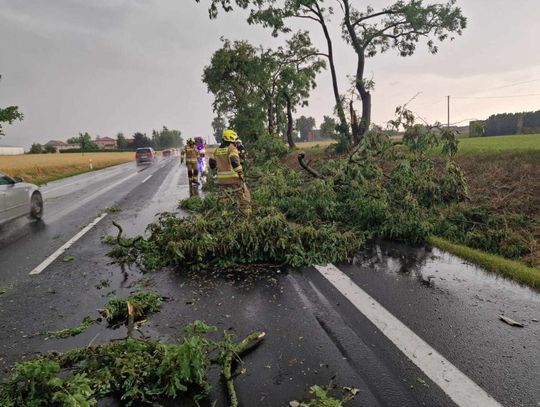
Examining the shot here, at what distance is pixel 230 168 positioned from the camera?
7.91 meters

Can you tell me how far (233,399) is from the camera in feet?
8.47

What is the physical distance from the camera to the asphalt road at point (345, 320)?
9.05ft

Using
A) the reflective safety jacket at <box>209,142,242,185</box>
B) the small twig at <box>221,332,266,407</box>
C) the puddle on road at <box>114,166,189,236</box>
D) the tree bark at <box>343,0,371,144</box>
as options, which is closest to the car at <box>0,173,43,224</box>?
the puddle on road at <box>114,166,189,236</box>

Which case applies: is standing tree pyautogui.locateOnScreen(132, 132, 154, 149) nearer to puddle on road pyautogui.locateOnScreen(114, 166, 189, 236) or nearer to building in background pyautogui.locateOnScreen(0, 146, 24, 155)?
building in background pyautogui.locateOnScreen(0, 146, 24, 155)

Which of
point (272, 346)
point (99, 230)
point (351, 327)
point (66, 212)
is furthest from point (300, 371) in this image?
point (66, 212)

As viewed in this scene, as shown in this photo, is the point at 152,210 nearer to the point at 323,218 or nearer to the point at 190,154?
the point at 190,154

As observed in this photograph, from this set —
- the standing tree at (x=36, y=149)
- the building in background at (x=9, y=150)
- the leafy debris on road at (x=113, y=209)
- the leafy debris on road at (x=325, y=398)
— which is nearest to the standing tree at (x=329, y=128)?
the leafy debris on road at (x=113, y=209)

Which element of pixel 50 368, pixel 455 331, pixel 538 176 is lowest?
pixel 455 331

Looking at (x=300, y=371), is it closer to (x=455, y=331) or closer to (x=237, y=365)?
(x=237, y=365)

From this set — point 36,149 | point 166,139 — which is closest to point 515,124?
point 36,149

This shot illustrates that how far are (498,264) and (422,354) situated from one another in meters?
2.90

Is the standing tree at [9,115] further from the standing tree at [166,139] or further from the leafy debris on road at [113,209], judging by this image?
the standing tree at [166,139]

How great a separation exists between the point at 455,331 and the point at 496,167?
300 inches

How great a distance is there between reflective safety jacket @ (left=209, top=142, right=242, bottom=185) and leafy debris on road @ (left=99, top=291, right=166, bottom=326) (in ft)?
12.9
